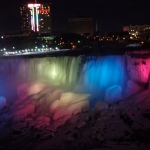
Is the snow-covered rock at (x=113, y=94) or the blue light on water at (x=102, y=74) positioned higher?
the blue light on water at (x=102, y=74)

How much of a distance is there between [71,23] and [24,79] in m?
68.7

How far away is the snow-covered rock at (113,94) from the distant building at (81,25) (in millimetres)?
69099

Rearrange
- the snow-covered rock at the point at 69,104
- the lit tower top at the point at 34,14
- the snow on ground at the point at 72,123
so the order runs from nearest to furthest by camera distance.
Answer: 1. the snow on ground at the point at 72,123
2. the snow-covered rock at the point at 69,104
3. the lit tower top at the point at 34,14

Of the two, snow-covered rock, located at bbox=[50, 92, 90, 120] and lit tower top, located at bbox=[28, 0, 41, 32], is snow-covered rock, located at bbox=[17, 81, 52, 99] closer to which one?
snow-covered rock, located at bbox=[50, 92, 90, 120]

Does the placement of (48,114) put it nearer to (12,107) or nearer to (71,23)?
(12,107)

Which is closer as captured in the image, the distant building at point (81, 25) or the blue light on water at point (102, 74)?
the blue light on water at point (102, 74)

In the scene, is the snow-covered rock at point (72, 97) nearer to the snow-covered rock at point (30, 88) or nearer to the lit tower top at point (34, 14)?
the snow-covered rock at point (30, 88)

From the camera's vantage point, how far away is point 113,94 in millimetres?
17078

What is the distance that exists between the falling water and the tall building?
7330 cm

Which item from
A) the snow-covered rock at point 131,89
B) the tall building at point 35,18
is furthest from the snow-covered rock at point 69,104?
the tall building at point 35,18

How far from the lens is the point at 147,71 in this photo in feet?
57.5

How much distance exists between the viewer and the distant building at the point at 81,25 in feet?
283

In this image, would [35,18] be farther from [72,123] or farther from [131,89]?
[72,123]

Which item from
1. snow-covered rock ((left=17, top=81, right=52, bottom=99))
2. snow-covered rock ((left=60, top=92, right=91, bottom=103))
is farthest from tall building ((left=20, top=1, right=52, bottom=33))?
snow-covered rock ((left=60, top=92, right=91, bottom=103))
